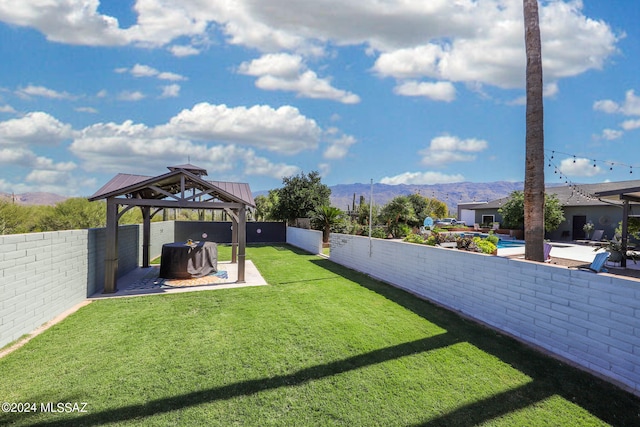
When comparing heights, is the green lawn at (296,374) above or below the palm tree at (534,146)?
below

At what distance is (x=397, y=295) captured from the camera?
7.15 m

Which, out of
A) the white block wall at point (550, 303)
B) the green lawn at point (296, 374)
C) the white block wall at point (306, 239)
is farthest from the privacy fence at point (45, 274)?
the white block wall at point (306, 239)

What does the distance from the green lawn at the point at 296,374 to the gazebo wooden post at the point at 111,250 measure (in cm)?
163

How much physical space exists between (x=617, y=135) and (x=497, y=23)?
21.9m

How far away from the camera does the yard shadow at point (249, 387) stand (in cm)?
273

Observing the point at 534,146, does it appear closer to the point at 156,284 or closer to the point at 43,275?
the point at 43,275

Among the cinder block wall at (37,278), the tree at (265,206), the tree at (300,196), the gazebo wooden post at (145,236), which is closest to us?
the cinder block wall at (37,278)

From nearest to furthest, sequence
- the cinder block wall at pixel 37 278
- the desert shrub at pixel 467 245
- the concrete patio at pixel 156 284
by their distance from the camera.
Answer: the cinder block wall at pixel 37 278
the concrete patio at pixel 156 284
the desert shrub at pixel 467 245

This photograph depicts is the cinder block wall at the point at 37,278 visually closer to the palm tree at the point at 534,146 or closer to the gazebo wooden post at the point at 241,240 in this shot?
the gazebo wooden post at the point at 241,240

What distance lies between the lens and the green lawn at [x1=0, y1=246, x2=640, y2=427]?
286cm

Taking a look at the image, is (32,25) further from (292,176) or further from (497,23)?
(292,176)

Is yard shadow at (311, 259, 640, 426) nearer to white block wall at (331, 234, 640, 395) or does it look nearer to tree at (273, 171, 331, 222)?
white block wall at (331, 234, 640, 395)

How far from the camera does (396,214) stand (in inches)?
755

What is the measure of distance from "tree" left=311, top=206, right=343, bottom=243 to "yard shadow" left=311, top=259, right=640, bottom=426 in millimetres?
12583
